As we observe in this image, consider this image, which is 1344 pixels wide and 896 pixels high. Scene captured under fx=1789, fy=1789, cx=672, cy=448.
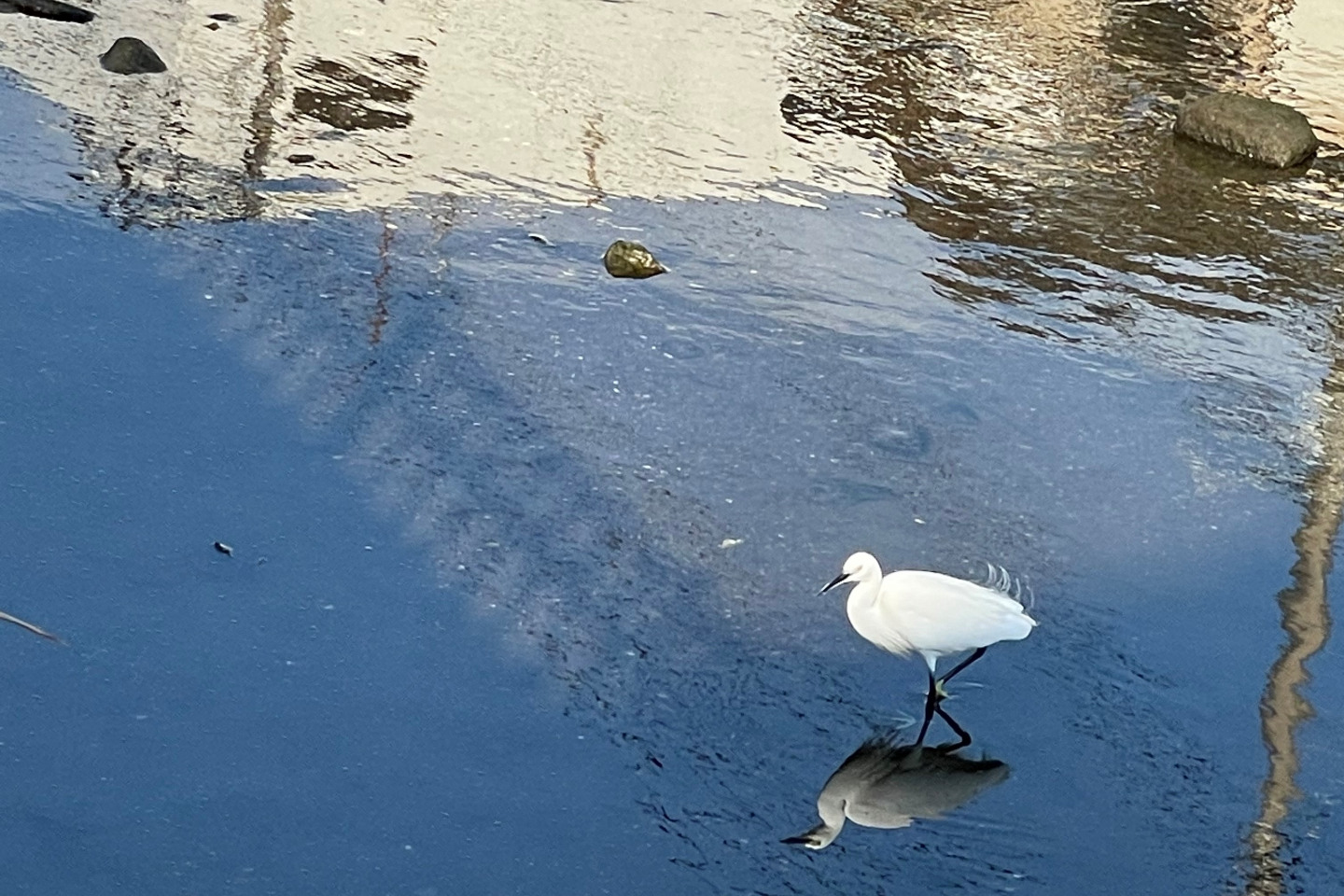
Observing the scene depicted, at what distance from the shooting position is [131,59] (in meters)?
8.06

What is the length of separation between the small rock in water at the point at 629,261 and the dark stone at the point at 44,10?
357 centimetres

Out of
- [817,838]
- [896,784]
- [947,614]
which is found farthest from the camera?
[947,614]

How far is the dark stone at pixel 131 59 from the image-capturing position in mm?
8023

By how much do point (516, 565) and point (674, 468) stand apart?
2.54ft

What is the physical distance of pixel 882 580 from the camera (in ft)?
13.9

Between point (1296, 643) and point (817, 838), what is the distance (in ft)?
5.40

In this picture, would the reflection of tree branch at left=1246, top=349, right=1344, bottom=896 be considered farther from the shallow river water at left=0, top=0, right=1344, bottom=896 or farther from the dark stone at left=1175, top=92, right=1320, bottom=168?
the dark stone at left=1175, top=92, right=1320, bottom=168

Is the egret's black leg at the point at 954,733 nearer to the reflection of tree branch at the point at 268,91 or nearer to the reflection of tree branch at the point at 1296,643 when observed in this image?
the reflection of tree branch at the point at 1296,643

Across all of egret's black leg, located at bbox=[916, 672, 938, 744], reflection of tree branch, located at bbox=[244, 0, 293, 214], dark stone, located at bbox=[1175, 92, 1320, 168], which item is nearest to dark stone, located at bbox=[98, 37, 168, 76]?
reflection of tree branch, located at bbox=[244, 0, 293, 214]

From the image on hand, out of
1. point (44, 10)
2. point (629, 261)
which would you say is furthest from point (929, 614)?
point (44, 10)

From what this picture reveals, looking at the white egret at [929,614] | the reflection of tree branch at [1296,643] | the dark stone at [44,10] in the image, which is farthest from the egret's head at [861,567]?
the dark stone at [44,10]

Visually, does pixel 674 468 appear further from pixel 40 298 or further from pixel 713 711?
pixel 40 298

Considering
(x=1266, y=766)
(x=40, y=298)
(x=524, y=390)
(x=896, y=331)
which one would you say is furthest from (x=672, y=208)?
(x=1266, y=766)

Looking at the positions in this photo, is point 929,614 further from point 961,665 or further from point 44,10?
point 44,10
